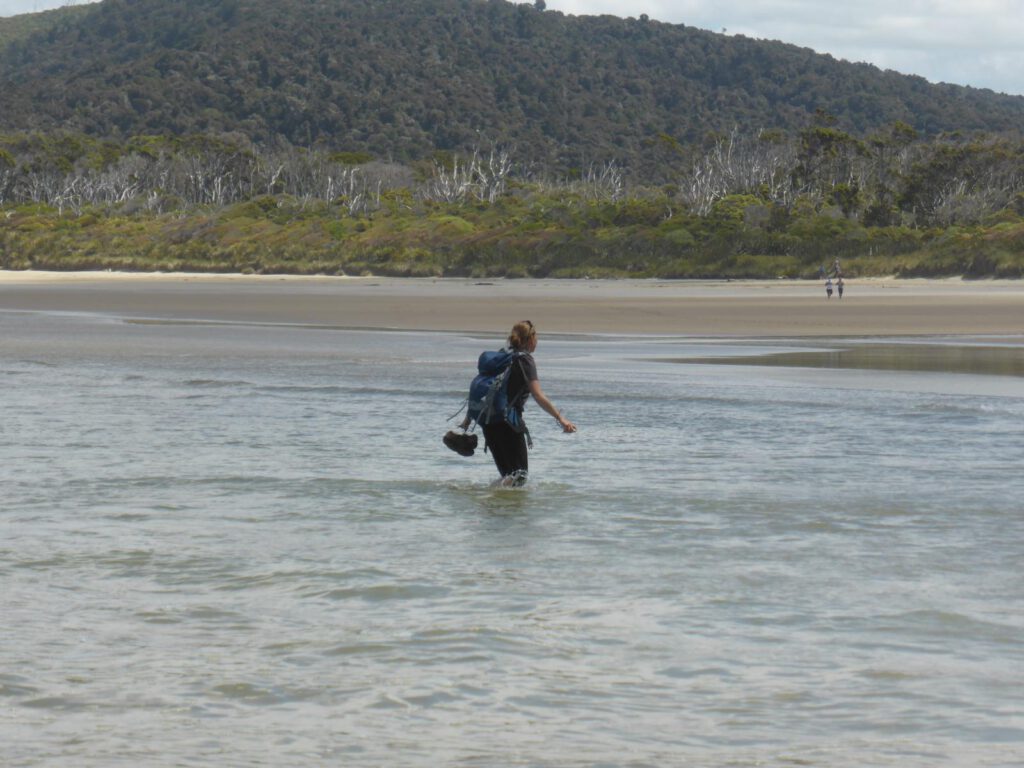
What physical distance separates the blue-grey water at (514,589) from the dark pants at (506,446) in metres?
0.25

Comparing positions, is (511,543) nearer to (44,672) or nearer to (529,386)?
(529,386)

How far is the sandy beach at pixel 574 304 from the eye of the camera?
1297 inches

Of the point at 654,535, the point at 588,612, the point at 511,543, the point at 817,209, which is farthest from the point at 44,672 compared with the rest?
the point at 817,209

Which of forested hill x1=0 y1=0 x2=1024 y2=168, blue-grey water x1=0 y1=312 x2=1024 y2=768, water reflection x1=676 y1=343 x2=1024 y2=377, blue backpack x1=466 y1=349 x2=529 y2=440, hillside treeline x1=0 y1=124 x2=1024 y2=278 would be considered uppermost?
forested hill x1=0 y1=0 x2=1024 y2=168

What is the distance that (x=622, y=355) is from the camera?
24.8 metres

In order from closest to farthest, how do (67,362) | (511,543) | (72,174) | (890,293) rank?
(511,543)
(67,362)
(890,293)
(72,174)

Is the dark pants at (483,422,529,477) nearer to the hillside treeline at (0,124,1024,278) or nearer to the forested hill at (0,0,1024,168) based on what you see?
the hillside treeline at (0,124,1024,278)

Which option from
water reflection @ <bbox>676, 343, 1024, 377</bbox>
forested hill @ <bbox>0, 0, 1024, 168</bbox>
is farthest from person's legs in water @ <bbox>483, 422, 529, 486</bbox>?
forested hill @ <bbox>0, 0, 1024, 168</bbox>

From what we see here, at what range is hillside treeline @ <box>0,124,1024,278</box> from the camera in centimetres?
6228

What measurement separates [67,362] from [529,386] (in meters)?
14.0

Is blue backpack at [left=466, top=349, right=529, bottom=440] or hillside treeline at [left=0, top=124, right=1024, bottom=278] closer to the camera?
blue backpack at [left=466, top=349, right=529, bottom=440]

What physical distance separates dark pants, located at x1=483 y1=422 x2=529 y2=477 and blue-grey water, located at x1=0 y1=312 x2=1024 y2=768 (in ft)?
0.81

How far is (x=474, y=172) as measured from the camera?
129000mm

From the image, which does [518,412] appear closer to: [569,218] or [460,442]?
[460,442]
